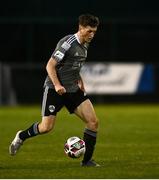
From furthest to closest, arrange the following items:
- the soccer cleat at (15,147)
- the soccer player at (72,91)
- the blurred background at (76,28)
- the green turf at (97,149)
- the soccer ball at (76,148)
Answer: the blurred background at (76,28) → the soccer cleat at (15,147) → the soccer ball at (76,148) → the soccer player at (72,91) → the green turf at (97,149)

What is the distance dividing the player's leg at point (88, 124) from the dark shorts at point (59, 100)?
0.08m

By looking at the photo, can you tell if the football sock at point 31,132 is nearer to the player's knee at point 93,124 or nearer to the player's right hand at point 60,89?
the player's knee at point 93,124

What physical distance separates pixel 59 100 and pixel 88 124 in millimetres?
529

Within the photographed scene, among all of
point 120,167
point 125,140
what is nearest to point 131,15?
point 125,140

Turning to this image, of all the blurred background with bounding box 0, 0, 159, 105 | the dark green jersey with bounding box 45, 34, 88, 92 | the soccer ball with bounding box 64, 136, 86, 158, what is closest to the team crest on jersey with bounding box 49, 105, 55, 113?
the dark green jersey with bounding box 45, 34, 88, 92

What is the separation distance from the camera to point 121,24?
31.5m

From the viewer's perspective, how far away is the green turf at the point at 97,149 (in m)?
10.5

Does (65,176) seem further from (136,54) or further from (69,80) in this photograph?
(136,54)

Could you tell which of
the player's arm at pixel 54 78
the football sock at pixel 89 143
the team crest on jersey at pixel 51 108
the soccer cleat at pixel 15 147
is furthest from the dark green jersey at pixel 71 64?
the soccer cleat at pixel 15 147

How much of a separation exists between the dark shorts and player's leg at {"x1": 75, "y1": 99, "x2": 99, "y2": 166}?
8 cm

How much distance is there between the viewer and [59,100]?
1135 cm

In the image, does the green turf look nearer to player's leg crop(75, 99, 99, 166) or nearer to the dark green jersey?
player's leg crop(75, 99, 99, 166)

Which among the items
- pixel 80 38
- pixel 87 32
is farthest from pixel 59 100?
pixel 87 32

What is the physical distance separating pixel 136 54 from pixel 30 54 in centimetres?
410
